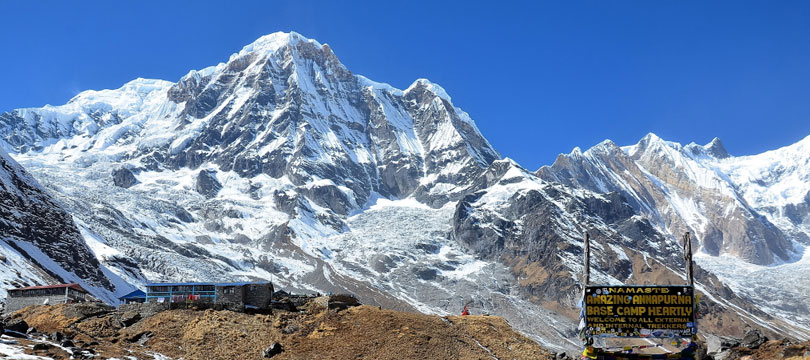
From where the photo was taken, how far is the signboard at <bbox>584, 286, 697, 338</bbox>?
45.2 m

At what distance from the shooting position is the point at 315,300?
67.7m

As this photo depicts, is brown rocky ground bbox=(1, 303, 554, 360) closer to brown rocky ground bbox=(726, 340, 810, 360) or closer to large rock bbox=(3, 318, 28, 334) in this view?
large rock bbox=(3, 318, 28, 334)

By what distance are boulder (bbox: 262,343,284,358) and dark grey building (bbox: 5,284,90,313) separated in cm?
3063

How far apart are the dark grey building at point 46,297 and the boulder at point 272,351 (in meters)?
30.6

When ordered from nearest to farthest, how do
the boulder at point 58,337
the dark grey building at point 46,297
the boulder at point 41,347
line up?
the boulder at point 41,347, the boulder at point 58,337, the dark grey building at point 46,297

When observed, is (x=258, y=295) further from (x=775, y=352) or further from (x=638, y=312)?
(x=775, y=352)

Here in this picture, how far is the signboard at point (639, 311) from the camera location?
45.2 metres

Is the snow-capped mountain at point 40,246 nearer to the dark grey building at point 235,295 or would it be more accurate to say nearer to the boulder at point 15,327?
the dark grey building at point 235,295

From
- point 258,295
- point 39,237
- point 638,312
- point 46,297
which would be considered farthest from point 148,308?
point 39,237

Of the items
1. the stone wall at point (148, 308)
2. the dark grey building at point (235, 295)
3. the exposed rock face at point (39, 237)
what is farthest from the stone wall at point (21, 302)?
the exposed rock face at point (39, 237)

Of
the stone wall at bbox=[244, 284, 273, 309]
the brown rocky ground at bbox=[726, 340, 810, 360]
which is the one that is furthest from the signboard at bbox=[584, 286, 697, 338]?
the stone wall at bbox=[244, 284, 273, 309]

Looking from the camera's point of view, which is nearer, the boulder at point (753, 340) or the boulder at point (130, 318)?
the boulder at point (753, 340)

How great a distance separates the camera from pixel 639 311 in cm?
4562

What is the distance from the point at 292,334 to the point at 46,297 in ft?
108
